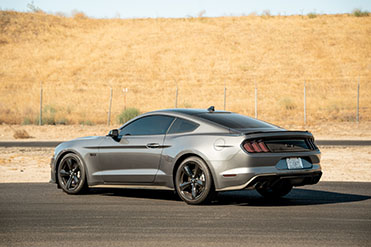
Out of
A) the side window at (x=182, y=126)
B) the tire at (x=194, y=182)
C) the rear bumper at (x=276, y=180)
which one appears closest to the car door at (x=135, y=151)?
the side window at (x=182, y=126)

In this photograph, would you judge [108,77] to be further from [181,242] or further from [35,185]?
[181,242]

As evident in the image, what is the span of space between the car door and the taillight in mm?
1524

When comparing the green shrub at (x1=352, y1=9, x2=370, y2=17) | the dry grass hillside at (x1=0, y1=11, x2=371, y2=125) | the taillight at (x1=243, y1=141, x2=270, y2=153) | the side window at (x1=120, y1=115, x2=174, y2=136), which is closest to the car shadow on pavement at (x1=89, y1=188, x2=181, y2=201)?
the side window at (x1=120, y1=115, x2=174, y2=136)

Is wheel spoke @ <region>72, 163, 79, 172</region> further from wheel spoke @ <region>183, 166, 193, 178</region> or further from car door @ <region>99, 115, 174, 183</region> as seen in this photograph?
wheel spoke @ <region>183, 166, 193, 178</region>

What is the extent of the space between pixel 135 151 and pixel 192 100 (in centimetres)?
4361

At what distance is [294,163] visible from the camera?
9828 mm

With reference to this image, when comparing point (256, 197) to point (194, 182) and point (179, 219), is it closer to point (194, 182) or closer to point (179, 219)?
point (194, 182)

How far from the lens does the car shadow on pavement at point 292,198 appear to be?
33.9 ft

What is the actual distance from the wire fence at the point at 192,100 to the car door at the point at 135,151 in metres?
32.4

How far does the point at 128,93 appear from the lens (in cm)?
5741

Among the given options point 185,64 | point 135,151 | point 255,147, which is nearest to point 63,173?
point 135,151

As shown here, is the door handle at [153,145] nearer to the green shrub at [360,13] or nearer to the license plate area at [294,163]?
the license plate area at [294,163]

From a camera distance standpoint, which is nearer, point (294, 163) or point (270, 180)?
point (270, 180)

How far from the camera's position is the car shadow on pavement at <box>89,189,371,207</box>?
1036 cm
